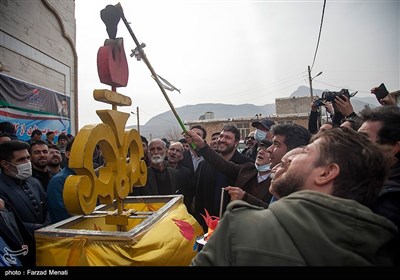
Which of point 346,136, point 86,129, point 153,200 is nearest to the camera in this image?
point 346,136

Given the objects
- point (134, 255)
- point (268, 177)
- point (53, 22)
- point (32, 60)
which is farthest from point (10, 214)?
point (53, 22)

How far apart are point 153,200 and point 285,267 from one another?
1.77 m

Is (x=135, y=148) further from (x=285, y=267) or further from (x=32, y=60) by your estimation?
(x=32, y=60)

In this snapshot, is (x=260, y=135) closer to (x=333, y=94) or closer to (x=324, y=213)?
(x=333, y=94)

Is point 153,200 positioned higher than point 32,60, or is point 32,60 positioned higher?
point 32,60

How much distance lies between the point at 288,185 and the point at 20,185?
2.17 meters

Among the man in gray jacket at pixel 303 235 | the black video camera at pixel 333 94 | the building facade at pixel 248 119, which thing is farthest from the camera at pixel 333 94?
the building facade at pixel 248 119

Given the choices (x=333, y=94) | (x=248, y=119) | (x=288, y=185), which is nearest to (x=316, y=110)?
(x=333, y=94)

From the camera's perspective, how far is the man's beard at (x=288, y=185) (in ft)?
3.19

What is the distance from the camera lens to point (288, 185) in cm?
99

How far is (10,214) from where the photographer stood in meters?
1.68

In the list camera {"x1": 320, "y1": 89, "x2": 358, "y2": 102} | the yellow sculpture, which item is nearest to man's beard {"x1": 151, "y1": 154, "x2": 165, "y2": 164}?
the yellow sculpture

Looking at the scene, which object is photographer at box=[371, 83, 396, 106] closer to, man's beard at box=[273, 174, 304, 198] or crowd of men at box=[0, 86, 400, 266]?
crowd of men at box=[0, 86, 400, 266]

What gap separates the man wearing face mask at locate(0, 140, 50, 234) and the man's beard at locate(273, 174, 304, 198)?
183 cm
